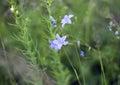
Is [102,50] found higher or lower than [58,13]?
lower

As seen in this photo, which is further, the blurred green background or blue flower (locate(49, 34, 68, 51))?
the blurred green background

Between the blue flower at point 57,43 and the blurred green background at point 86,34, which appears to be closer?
the blue flower at point 57,43

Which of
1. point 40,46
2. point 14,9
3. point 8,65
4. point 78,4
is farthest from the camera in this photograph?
point 78,4

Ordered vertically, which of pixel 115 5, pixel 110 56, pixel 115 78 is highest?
pixel 115 5

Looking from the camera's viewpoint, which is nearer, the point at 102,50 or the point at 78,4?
the point at 102,50

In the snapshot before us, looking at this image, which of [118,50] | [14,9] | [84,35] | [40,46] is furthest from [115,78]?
[14,9]

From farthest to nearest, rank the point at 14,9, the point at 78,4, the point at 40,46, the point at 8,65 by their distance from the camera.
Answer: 1. the point at 78,4
2. the point at 40,46
3. the point at 8,65
4. the point at 14,9

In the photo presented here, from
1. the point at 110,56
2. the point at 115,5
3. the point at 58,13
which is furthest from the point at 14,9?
the point at 115,5

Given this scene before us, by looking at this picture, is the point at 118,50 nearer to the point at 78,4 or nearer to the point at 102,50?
the point at 102,50

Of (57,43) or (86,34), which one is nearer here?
(57,43)
